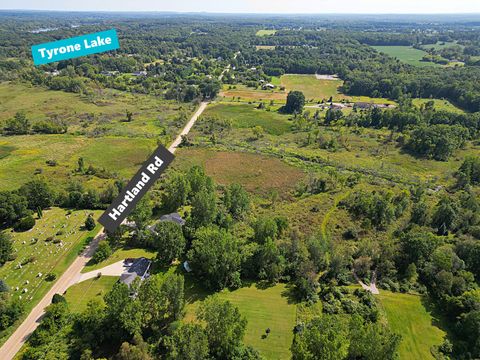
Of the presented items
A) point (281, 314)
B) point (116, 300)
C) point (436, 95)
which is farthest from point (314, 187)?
point (436, 95)

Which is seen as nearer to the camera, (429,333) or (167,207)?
(429,333)

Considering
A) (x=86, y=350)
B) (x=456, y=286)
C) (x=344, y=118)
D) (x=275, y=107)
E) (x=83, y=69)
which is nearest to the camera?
(x=86, y=350)

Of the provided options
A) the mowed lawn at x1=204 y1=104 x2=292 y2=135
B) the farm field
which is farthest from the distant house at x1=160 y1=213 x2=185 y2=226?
the mowed lawn at x1=204 y1=104 x2=292 y2=135

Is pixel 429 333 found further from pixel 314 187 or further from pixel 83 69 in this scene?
pixel 83 69

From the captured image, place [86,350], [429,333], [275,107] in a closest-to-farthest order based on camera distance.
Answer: [86,350]
[429,333]
[275,107]

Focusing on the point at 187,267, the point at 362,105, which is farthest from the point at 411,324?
the point at 362,105

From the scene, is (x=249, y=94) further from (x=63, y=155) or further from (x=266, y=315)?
(x=266, y=315)

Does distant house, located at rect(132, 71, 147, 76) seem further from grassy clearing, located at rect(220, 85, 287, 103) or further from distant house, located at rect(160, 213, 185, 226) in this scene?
distant house, located at rect(160, 213, 185, 226)
